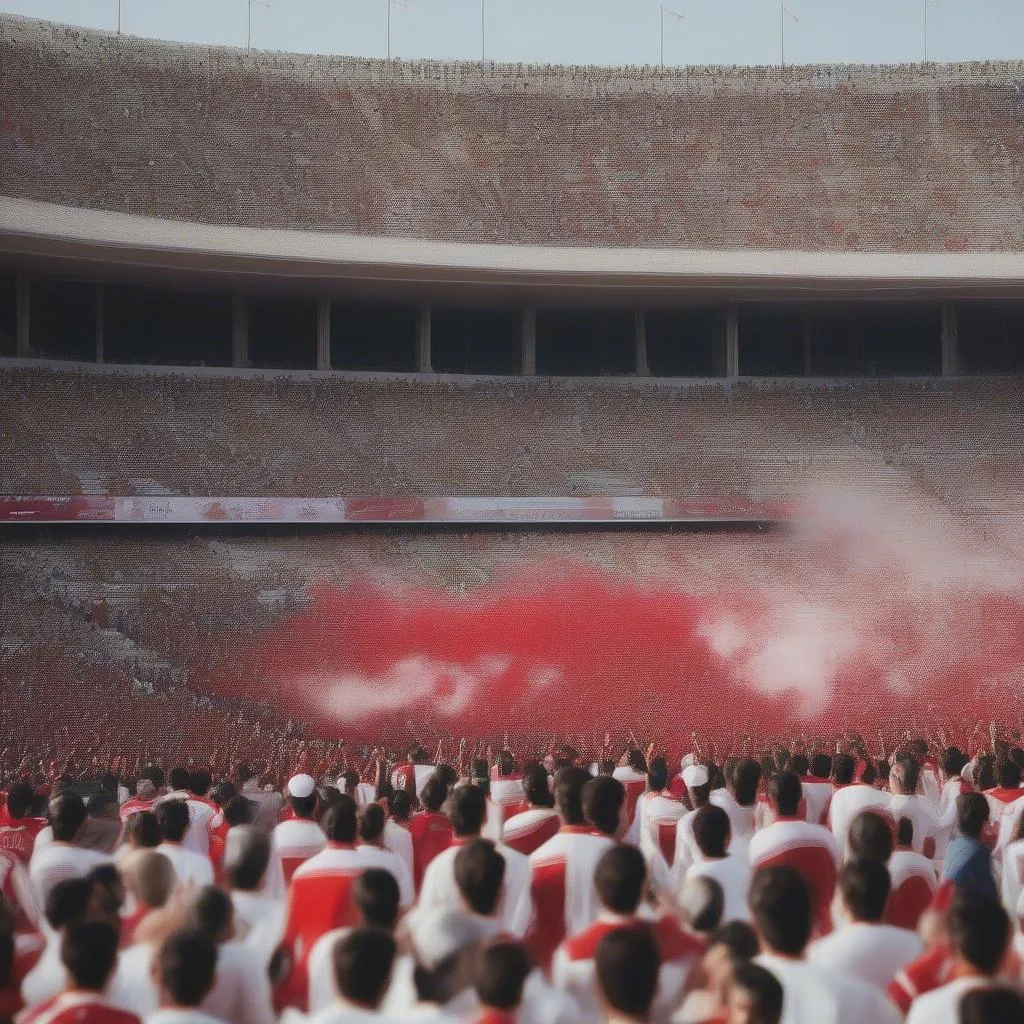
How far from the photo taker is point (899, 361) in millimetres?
30328

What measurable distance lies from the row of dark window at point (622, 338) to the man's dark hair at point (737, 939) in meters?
25.8

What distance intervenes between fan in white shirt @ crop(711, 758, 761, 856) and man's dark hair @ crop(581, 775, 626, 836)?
4.85 ft

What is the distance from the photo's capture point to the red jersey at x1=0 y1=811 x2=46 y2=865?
696 centimetres

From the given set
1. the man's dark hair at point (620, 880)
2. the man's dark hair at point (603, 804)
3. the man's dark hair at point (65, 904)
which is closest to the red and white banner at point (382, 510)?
the man's dark hair at point (603, 804)

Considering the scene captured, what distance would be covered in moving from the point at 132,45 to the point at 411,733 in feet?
63.1

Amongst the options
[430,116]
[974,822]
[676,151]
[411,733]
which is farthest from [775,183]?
[974,822]

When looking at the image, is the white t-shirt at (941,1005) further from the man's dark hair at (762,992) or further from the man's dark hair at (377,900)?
the man's dark hair at (377,900)

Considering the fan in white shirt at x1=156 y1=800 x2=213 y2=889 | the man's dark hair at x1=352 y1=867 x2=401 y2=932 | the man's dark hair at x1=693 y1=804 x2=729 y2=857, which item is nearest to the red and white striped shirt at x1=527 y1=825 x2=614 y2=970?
the man's dark hair at x1=693 y1=804 x2=729 y2=857

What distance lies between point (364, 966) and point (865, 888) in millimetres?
1578

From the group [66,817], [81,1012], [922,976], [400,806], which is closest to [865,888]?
[922,976]

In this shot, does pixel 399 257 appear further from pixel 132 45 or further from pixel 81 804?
pixel 81 804

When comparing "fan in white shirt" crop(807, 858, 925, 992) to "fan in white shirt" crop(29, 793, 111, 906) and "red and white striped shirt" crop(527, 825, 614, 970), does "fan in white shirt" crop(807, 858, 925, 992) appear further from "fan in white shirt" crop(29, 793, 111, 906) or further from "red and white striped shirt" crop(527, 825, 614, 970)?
"fan in white shirt" crop(29, 793, 111, 906)

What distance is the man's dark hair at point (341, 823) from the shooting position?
542 cm

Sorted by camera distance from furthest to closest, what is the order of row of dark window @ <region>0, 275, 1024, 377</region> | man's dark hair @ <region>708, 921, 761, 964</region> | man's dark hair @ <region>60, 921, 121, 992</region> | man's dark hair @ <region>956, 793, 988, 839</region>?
row of dark window @ <region>0, 275, 1024, 377</region>, man's dark hair @ <region>956, 793, 988, 839</region>, man's dark hair @ <region>708, 921, 761, 964</region>, man's dark hair @ <region>60, 921, 121, 992</region>
